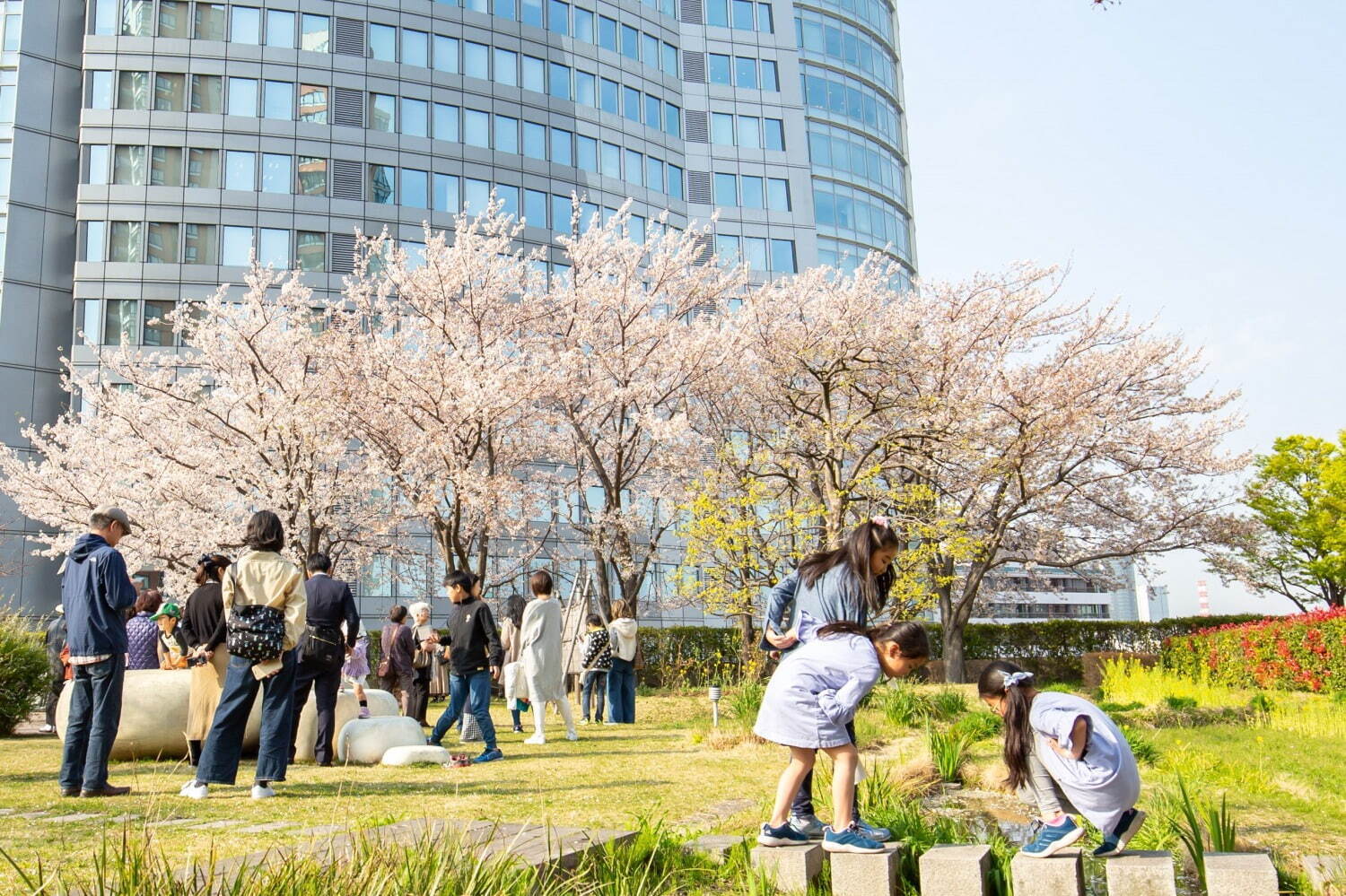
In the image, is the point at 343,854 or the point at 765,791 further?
the point at 765,791

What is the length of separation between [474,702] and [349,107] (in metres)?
36.6

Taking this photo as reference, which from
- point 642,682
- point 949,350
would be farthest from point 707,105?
point 642,682

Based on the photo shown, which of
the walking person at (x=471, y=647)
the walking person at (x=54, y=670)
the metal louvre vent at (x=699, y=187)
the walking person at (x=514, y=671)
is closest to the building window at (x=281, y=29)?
the metal louvre vent at (x=699, y=187)

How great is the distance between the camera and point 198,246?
130 ft

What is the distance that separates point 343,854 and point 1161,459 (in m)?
27.7

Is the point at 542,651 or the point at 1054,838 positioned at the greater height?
the point at 542,651

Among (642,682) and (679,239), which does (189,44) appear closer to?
(679,239)

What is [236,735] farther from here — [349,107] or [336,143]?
[349,107]

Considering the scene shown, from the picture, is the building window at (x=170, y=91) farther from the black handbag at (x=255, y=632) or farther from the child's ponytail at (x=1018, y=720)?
the child's ponytail at (x=1018, y=720)

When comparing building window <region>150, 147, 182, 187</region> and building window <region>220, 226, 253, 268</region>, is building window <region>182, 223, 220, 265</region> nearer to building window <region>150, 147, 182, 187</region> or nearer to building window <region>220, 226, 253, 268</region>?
building window <region>220, 226, 253, 268</region>

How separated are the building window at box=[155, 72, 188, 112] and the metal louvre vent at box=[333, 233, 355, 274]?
23.2ft

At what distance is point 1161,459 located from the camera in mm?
28250

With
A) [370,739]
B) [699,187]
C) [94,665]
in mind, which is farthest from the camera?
[699,187]

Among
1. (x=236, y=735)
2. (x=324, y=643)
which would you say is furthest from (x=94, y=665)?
(x=324, y=643)
